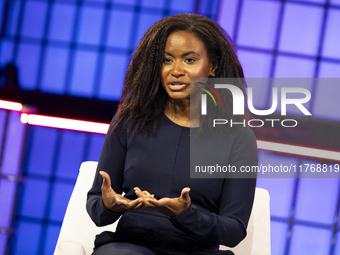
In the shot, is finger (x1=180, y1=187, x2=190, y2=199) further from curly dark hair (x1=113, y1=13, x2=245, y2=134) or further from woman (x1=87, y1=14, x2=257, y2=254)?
curly dark hair (x1=113, y1=13, x2=245, y2=134)

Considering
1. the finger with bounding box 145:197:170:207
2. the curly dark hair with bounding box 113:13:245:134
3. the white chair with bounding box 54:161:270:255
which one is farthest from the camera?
the white chair with bounding box 54:161:270:255

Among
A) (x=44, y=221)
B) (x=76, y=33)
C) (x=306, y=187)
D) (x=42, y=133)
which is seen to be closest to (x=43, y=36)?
(x=76, y=33)

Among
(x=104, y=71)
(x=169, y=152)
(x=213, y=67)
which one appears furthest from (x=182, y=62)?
(x=104, y=71)

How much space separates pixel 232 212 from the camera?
1420 millimetres

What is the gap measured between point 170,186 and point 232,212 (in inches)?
9.6

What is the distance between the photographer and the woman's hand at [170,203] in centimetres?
117

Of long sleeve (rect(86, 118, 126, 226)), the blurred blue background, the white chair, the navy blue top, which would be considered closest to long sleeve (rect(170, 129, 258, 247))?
the navy blue top

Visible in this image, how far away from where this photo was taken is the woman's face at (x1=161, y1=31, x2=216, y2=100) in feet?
4.73

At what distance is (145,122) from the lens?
1.54m

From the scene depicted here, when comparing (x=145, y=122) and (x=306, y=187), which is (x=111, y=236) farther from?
(x=306, y=187)

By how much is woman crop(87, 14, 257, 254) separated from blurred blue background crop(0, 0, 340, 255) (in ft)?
5.62

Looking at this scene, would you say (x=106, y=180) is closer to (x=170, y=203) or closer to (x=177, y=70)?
(x=170, y=203)

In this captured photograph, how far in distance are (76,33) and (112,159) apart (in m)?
2.11

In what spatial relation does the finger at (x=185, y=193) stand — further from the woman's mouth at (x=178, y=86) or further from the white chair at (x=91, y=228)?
the white chair at (x=91, y=228)
